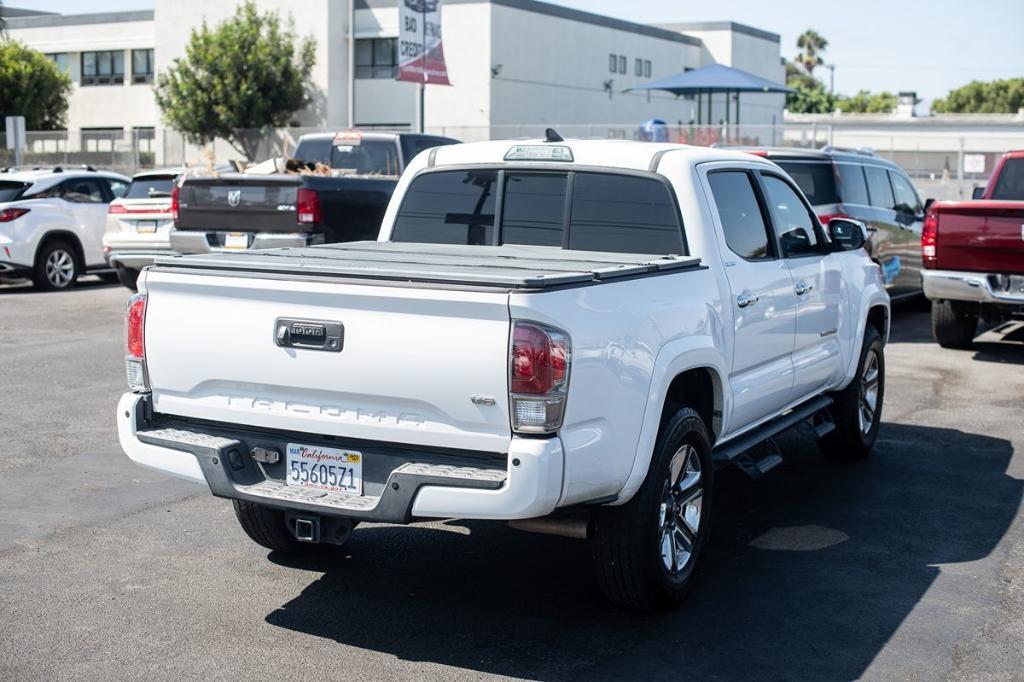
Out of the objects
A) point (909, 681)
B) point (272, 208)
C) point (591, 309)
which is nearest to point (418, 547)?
point (591, 309)

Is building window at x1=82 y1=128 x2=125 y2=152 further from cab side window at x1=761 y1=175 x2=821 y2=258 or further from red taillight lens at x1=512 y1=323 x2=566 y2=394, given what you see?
red taillight lens at x1=512 y1=323 x2=566 y2=394

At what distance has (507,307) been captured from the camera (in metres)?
4.52

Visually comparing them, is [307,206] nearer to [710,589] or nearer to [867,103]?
[710,589]

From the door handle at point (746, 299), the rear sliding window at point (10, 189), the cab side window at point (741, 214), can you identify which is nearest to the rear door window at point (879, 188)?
the cab side window at point (741, 214)

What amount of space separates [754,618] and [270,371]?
2.31 meters

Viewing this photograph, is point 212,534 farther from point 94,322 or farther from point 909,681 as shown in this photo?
point 94,322

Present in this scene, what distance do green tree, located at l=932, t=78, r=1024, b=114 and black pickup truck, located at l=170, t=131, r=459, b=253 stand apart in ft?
339

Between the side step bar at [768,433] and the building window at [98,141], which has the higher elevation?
the building window at [98,141]

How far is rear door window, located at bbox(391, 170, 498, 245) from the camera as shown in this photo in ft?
21.7

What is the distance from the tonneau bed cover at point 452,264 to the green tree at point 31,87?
5223 centimetres

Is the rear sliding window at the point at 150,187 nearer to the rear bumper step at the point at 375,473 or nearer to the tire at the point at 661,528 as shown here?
the rear bumper step at the point at 375,473

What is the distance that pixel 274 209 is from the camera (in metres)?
13.5

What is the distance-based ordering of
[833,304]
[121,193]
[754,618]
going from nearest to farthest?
[754,618]
[833,304]
[121,193]

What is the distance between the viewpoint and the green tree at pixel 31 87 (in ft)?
175
